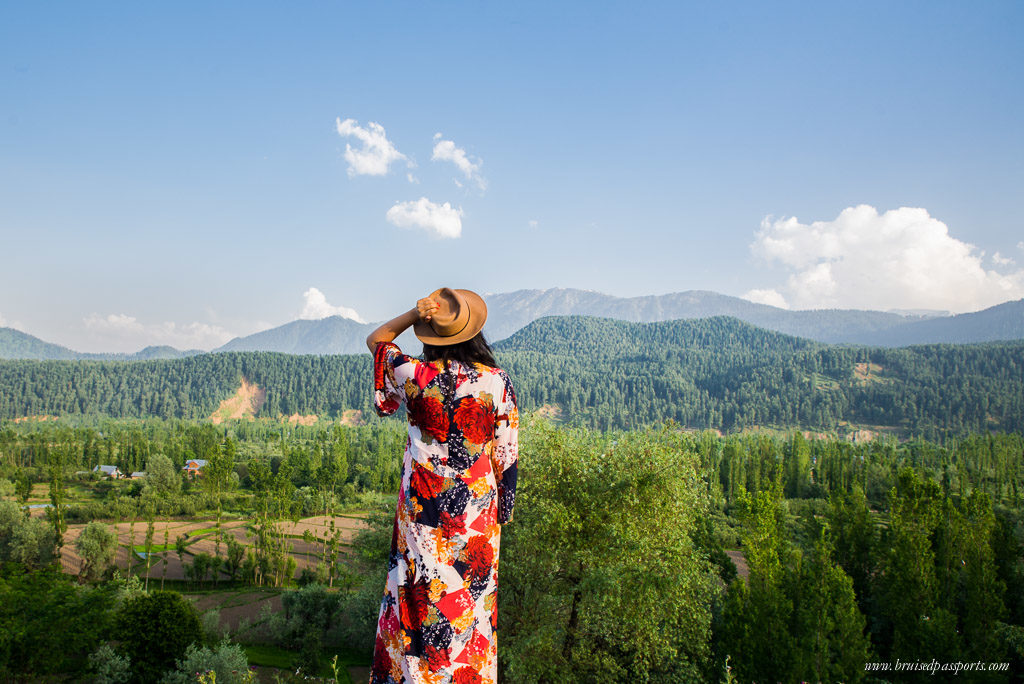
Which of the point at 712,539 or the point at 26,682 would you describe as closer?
the point at 26,682

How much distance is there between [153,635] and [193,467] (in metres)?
72.7

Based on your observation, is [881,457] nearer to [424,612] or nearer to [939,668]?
[939,668]

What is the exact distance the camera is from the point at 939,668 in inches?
544

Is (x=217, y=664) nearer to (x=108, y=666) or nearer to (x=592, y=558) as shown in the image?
(x=108, y=666)

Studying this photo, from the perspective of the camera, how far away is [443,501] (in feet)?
9.48

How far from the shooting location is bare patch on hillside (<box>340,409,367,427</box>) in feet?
600

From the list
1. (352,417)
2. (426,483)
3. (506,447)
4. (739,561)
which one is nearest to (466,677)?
(426,483)

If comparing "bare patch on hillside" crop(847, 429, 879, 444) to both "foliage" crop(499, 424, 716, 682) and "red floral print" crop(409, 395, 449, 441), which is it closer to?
"foliage" crop(499, 424, 716, 682)

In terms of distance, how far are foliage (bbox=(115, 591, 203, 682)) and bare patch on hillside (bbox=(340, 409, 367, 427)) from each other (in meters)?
172

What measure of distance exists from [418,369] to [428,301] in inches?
14.1

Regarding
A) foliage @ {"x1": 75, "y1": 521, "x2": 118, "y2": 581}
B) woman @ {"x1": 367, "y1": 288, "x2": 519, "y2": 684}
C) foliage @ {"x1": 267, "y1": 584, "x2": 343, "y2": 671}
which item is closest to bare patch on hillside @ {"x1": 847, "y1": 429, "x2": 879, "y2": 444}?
foliage @ {"x1": 267, "y1": 584, "x2": 343, "y2": 671}

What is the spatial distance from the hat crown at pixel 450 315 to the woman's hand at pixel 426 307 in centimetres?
2

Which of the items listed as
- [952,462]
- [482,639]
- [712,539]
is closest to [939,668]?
[712,539]

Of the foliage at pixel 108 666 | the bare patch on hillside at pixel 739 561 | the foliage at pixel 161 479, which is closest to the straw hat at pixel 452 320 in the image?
the foliage at pixel 108 666
